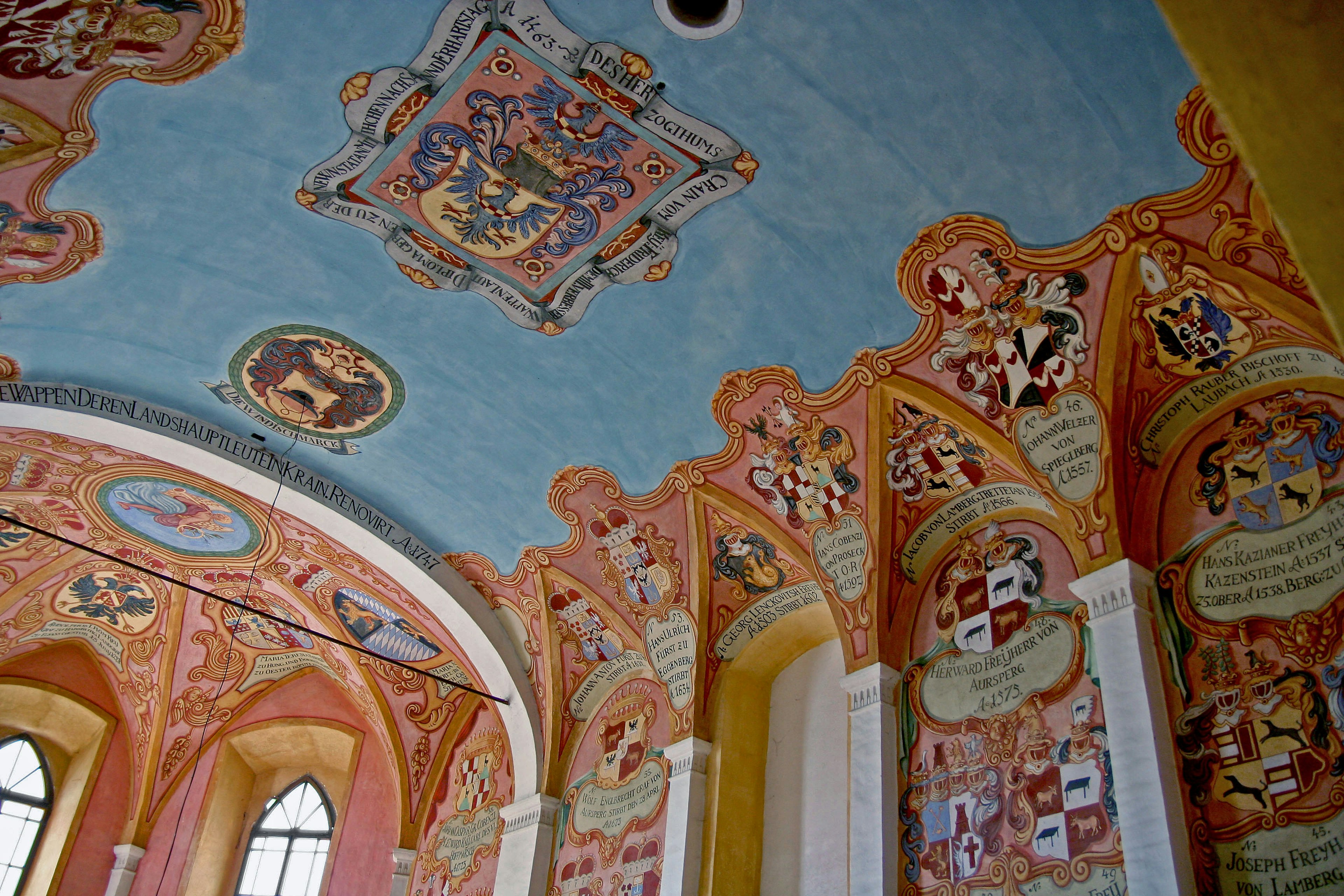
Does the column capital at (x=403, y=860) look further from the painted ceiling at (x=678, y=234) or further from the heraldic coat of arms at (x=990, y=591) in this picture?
the heraldic coat of arms at (x=990, y=591)

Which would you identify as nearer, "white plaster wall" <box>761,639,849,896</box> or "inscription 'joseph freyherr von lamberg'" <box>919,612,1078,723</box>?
"inscription 'joseph freyherr von lamberg'" <box>919,612,1078,723</box>

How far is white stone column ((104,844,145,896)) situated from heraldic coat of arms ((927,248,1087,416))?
11429 mm

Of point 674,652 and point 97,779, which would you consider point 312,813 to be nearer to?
point 97,779

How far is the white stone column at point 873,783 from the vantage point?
23.5 ft

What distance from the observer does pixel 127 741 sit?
1375 centimetres

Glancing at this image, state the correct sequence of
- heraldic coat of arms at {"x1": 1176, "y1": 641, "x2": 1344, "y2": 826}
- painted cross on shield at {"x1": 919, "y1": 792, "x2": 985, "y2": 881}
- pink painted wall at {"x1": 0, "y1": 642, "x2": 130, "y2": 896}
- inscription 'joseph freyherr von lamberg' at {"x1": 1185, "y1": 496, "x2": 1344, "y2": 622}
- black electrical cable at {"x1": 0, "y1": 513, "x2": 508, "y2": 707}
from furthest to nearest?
pink painted wall at {"x1": 0, "y1": 642, "x2": 130, "y2": 896}, black electrical cable at {"x1": 0, "y1": 513, "x2": 508, "y2": 707}, painted cross on shield at {"x1": 919, "y1": 792, "x2": 985, "y2": 881}, inscription 'joseph freyherr von lamberg' at {"x1": 1185, "y1": 496, "x2": 1344, "y2": 622}, heraldic coat of arms at {"x1": 1176, "y1": 641, "x2": 1344, "y2": 826}

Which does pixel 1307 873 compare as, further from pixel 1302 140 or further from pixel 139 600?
pixel 139 600

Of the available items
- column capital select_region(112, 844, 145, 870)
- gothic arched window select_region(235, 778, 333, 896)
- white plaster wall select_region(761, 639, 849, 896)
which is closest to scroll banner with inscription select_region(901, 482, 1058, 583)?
white plaster wall select_region(761, 639, 849, 896)

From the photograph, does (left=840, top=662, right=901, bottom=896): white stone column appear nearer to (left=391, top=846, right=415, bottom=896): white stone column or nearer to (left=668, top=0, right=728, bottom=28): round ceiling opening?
(left=668, top=0, right=728, bottom=28): round ceiling opening

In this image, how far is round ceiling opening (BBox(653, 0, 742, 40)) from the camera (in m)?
6.19

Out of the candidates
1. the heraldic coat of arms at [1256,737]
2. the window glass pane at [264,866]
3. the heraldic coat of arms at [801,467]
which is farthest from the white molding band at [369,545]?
the heraldic coat of arms at [1256,737]

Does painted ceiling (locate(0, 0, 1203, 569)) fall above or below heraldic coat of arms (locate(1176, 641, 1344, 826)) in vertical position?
above

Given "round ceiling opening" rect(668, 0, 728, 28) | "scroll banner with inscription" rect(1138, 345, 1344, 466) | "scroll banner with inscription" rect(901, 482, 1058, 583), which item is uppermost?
"round ceiling opening" rect(668, 0, 728, 28)

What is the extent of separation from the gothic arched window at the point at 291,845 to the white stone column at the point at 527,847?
142 inches
